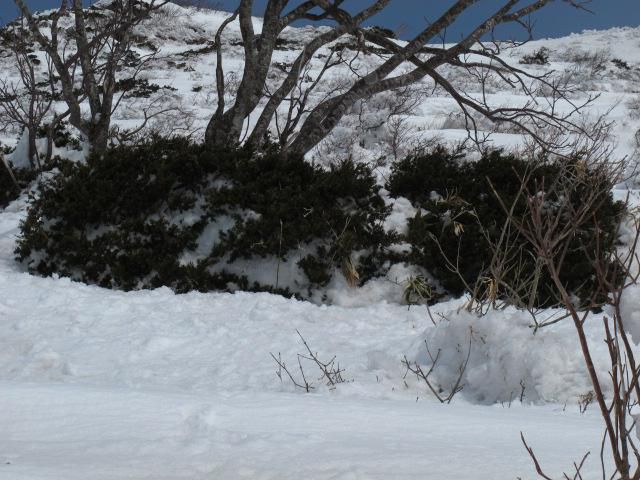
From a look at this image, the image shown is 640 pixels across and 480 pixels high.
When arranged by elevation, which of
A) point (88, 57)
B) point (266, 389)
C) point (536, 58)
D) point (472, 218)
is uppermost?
point (536, 58)

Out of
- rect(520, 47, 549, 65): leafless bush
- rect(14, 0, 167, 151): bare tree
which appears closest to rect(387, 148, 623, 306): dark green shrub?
rect(14, 0, 167, 151): bare tree

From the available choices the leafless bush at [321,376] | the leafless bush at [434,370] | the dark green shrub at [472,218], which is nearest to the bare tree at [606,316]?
the leafless bush at [434,370]

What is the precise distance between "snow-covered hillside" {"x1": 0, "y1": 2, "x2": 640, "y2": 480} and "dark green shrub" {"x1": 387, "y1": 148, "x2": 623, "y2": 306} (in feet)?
1.33

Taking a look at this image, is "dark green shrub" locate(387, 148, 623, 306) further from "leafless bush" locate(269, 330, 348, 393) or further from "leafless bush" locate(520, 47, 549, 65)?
"leafless bush" locate(520, 47, 549, 65)

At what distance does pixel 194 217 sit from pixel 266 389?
3418 millimetres

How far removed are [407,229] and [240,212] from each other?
196 cm

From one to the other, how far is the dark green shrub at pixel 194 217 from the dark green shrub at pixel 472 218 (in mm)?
465

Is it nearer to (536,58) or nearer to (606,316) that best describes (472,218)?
(606,316)

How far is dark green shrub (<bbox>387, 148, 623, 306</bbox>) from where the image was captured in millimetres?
5789

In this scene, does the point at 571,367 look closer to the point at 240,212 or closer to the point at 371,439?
the point at 371,439

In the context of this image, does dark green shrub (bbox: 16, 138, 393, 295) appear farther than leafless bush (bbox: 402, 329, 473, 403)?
Yes

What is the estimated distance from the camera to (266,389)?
11.8ft

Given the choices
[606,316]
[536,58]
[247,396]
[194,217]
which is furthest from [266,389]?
[536,58]

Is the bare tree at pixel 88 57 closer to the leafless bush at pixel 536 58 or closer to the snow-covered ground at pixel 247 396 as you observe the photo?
the snow-covered ground at pixel 247 396
